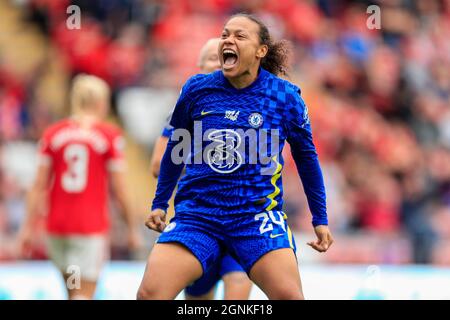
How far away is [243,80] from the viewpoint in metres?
5.17

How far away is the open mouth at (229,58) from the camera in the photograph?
508 centimetres

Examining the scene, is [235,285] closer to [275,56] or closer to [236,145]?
[236,145]

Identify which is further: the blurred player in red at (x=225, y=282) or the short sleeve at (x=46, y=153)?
the short sleeve at (x=46, y=153)

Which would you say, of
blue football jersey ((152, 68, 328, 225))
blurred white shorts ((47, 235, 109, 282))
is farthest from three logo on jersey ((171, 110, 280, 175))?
blurred white shorts ((47, 235, 109, 282))

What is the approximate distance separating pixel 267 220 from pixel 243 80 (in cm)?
78

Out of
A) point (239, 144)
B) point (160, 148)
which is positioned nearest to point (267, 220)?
point (239, 144)

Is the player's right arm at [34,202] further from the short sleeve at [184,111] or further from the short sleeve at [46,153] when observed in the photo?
the short sleeve at [184,111]

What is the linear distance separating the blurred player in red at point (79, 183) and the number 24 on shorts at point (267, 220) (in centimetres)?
256

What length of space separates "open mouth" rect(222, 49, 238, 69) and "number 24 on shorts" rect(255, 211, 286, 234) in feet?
2.67

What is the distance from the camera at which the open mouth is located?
200 inches

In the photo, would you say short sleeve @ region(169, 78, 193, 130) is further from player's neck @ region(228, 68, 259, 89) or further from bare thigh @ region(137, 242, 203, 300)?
bare thigh @ region(137, 242, 203, 300)

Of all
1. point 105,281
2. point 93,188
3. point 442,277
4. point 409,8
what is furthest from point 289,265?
point 409,8

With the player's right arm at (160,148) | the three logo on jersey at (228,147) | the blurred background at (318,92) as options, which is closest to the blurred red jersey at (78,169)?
the player's right arm at (160,148)

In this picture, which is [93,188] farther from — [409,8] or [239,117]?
[409,8]
